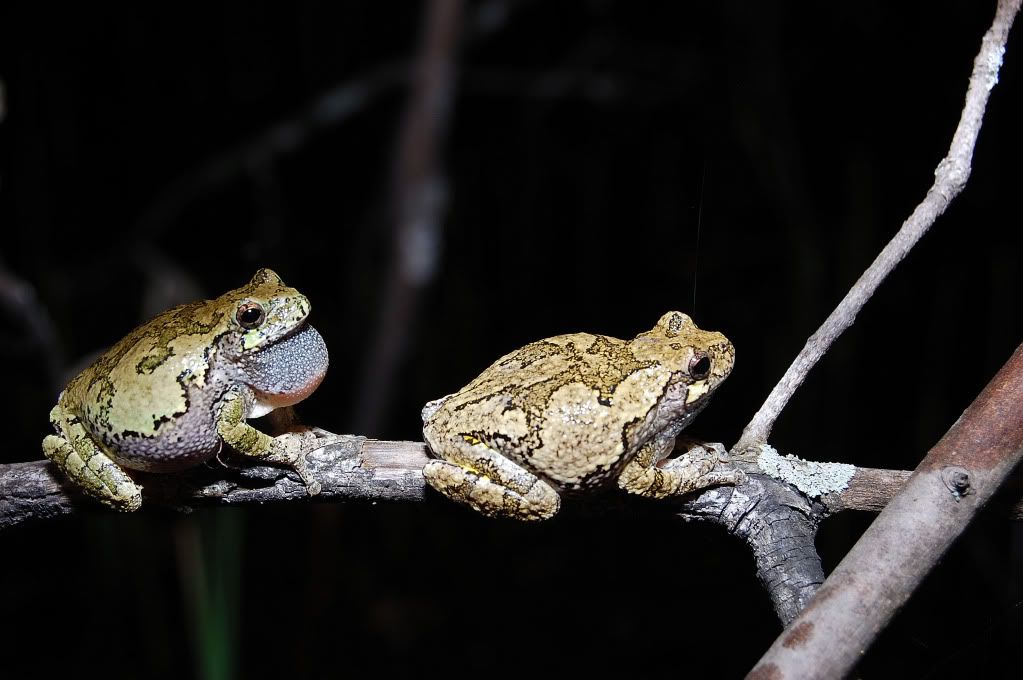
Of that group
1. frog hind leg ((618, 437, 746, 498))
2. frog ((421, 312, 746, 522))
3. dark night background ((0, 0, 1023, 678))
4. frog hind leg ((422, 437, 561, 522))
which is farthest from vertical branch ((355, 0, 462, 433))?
frog hind leg ((618, 437, 746, 498))

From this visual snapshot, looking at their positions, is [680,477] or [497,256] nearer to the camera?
[680,477]

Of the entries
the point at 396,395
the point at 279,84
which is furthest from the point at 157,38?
the point at 396,395

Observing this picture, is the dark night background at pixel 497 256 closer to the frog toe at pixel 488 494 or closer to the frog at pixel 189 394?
the frog at pixel 189 394

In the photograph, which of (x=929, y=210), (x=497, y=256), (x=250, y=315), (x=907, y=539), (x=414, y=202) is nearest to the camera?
(x=907, y=539)

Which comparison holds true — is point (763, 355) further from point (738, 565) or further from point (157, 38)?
point (157, 38)

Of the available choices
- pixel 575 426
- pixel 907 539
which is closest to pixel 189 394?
pixel 575 426

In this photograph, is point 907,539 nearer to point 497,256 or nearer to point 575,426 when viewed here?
point 575,426
